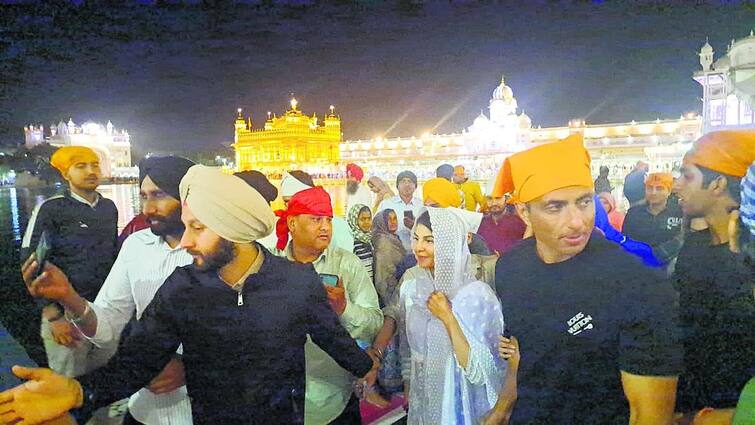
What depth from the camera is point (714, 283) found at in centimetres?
178

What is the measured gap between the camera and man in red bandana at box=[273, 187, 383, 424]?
1.90 meters

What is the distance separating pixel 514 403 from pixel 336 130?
4.51 feet

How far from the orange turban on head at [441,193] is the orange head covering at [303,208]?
68 cm

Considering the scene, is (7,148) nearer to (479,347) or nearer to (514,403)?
(479,347)

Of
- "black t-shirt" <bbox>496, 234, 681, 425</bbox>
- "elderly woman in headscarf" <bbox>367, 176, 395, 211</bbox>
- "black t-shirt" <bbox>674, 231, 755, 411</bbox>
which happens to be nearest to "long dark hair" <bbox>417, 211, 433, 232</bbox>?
"black t-shirt" <bbox>496, 234, 681, 425</bbox>

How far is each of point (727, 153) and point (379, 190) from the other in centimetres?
206

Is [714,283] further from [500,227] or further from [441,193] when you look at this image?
[441,193]

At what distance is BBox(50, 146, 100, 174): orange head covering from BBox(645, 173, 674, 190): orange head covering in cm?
224

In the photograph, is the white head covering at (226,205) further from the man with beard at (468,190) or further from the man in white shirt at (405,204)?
the man with beard at (468,190)

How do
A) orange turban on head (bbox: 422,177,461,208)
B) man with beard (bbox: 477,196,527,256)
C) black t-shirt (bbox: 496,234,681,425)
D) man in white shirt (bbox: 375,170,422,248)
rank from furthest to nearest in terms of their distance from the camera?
man in white shirt (bbox: 375,170,422,248)
orange turban on head (bbox: 422,177,461,208)
man with beard (bbox: 477,196,527,256)
black t-shirt (bbox: 496,234,681,425)

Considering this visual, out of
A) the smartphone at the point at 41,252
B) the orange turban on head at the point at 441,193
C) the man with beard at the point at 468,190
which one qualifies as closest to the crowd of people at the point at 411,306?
the smartphone at the point at 41,252

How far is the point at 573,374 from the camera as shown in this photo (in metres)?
1.54

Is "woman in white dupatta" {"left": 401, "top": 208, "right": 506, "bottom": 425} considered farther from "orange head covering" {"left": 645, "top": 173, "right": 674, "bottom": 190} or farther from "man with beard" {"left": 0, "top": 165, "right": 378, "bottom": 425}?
"orange head covering" {"left": 645, "top": 173, "right": 674, "bottom": 190}

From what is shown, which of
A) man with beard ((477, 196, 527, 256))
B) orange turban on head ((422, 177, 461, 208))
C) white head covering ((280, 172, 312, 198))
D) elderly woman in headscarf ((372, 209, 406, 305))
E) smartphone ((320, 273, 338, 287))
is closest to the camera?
smartphone ((320, 273, 338, 287))
